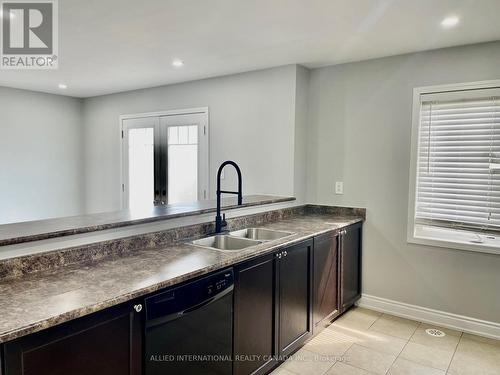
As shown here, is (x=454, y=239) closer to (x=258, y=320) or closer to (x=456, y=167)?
(x=456, y=167)

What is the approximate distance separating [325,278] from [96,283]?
1.96 meters

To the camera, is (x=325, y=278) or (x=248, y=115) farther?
(x=248, y=115)

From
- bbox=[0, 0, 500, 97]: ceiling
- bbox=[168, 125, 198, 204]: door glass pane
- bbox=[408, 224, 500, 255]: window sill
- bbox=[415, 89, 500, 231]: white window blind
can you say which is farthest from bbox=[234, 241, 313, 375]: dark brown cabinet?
bbox=[168, 125, 198, 204]: door glass pane

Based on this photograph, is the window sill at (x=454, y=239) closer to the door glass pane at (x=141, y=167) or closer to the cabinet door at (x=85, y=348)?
the cabinet door at (x=85, y=348)

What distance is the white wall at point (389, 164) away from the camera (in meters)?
3.15

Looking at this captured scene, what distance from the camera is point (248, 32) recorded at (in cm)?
283

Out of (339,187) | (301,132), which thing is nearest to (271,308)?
(339,187)

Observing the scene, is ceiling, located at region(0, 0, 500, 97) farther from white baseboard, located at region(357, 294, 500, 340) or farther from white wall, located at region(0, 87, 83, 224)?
white baseboard, located at region(357, 294, 500, 340)

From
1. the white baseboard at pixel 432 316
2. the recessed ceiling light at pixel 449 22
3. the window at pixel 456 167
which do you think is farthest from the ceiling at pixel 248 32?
the white baseboard at pixel 432 316

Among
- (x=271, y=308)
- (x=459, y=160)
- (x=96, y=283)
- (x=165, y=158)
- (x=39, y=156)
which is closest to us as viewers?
(x=96, y=283)

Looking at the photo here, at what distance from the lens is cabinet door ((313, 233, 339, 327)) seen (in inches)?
115

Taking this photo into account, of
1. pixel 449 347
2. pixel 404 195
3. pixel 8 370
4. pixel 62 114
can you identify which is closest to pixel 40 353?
pixel 8 370

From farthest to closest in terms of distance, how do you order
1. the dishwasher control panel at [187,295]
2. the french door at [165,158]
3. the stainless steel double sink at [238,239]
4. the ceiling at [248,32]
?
1. the french door at [165,158]
2. the stainless steel double sink at [238,239]
3. the ceiling at [248,32]
4. the dishwasher control panel at [187,295]

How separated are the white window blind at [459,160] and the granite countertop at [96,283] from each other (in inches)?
67.5
